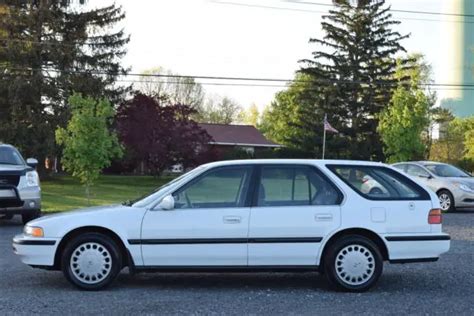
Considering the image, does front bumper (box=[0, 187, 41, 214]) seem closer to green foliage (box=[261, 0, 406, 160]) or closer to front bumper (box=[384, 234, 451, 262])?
front bumper (box=[384, 234, 451, 262])

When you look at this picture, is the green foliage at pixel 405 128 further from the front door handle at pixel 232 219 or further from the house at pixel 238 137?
the house at pixel 238 137

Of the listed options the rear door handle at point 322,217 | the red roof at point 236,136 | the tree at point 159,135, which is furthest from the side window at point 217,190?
the red roof at point 236,136

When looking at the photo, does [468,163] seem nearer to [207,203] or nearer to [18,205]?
[18,205]

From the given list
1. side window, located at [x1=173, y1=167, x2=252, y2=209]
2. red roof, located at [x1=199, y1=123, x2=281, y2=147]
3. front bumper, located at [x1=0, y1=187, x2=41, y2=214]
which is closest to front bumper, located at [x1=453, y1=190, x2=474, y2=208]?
front bumper, located at [x1=0, y1=187, x2=41, y2=214]

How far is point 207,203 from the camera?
7102 millimetres

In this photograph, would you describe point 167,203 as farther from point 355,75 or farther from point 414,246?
point 355,75

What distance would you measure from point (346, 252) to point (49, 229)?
3361mm

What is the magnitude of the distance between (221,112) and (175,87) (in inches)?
612

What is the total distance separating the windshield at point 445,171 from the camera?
18688mm

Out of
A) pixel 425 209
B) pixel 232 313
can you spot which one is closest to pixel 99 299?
pixel 232 313

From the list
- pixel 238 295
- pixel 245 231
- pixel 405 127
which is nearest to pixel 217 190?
pixel 245 231

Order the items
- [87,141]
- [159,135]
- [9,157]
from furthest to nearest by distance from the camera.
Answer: [159,135] → [87,141] → [9,157]

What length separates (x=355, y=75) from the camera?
167 ft

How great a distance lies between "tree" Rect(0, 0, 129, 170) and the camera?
3653cm
